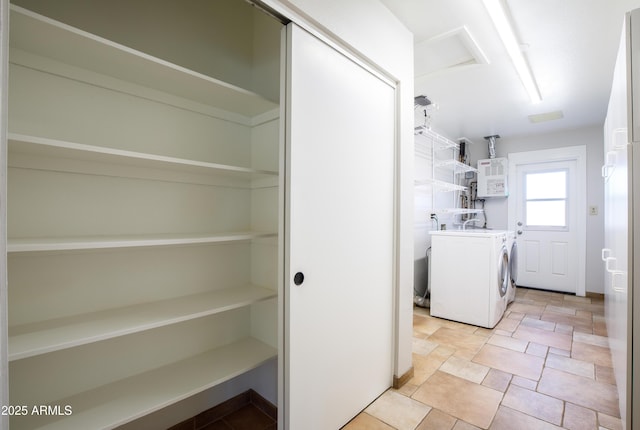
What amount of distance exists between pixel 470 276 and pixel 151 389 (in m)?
3.00

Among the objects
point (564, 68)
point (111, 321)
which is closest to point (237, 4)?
point (111, 321)

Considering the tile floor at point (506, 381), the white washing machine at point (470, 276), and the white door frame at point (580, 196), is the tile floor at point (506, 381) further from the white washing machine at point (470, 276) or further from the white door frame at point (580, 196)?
the white door frame at point (580, 196)

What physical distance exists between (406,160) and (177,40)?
1538 millimetres

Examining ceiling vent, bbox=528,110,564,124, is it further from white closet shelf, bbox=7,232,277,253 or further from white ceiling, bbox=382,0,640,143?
white closet shelf, bbox=7,232,277,253

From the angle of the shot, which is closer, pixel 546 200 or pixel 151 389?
pixel 151 389

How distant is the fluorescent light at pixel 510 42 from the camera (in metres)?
1.75

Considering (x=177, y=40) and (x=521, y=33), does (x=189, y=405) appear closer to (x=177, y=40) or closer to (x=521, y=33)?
(x=177, y=40)

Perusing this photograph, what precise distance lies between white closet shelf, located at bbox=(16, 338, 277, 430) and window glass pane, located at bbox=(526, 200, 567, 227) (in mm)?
4942

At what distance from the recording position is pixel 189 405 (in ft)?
5.18

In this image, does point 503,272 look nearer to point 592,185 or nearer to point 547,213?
point 547,213

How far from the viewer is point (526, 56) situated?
2.37 m

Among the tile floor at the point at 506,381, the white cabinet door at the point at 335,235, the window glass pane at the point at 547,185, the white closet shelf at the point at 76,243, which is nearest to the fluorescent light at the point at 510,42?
the white cabinet door at the point at 335,235

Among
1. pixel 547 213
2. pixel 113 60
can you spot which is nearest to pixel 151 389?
pixel 113 60

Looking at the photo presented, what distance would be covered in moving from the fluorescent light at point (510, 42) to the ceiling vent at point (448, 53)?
0.20 m
